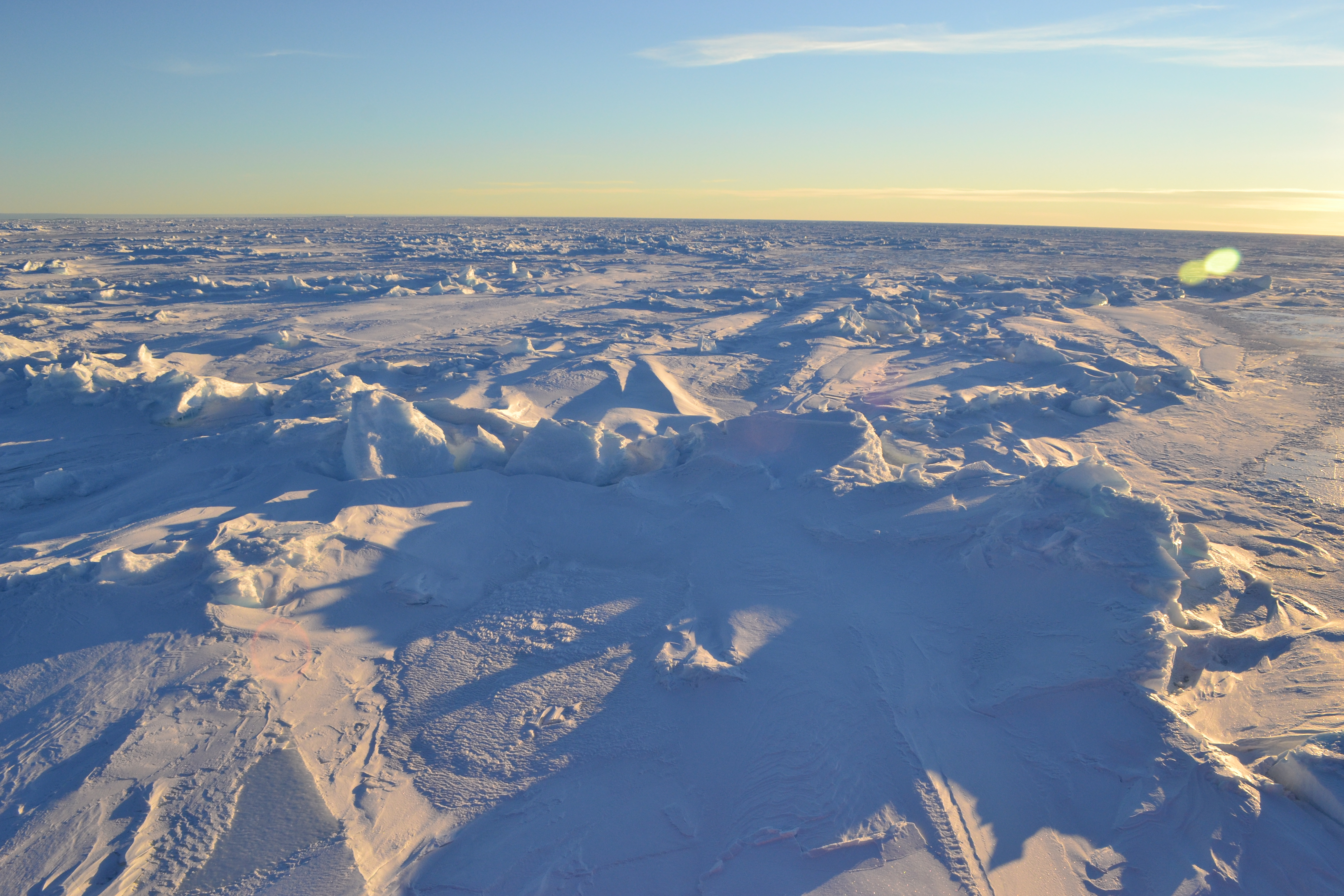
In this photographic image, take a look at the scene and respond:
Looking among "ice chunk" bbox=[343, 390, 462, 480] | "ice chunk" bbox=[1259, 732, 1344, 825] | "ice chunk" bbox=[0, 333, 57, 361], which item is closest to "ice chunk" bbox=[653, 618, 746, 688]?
"ice chunk" bbox=[1259, 732, 1344, 825]

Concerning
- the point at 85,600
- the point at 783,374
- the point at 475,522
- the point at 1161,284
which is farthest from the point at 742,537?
the point at 1161,284

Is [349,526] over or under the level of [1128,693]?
over

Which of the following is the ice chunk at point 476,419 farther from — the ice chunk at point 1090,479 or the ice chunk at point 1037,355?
the ice chunk at point 1037,355

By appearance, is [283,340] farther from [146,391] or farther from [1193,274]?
[1193,274]

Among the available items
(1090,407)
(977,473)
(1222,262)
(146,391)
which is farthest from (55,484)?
(1222,262)

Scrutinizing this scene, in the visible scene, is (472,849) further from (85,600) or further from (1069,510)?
(1069,510)

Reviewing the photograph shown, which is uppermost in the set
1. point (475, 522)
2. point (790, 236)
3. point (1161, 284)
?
point (790, 236)

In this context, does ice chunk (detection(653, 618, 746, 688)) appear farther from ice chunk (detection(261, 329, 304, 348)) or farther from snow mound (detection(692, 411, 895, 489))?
ice chunk (detection(261, 329, 304, 348))
